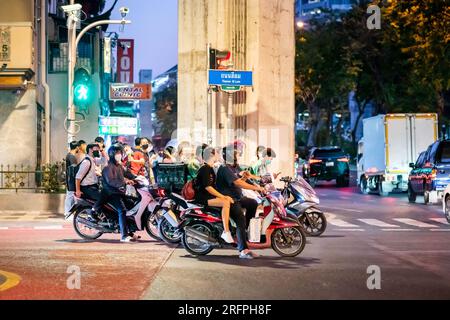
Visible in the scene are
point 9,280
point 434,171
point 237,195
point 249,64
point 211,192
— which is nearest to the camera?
point 9,280

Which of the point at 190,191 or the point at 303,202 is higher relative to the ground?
the point at 190,191

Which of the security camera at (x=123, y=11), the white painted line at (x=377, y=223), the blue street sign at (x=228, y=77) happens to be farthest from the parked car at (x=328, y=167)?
the white painted line at (x=377, y=223)

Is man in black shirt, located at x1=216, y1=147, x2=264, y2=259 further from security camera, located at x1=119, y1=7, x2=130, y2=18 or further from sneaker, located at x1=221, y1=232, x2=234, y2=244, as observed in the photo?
security camera, located at x1=119, y1=7, x2=130, y2=18

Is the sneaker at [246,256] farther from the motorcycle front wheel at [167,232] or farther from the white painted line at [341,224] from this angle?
the white painted line at [341,224]

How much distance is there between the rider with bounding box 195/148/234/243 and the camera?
45.1ft

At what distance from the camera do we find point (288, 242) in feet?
47.2

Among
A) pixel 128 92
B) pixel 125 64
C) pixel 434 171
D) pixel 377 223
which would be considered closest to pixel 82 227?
pixel 377 223

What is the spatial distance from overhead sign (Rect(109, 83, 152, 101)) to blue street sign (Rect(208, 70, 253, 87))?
23.8 metres

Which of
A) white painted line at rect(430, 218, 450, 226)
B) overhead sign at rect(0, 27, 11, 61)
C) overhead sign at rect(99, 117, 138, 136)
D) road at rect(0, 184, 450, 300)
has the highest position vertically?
overhead sign at rect(0, 27, 11, 61)

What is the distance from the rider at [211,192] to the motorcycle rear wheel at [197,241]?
1.08ft

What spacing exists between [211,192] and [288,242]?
1636 mm

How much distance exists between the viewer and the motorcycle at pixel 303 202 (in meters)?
17.6

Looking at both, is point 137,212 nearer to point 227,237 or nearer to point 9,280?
point 227,237

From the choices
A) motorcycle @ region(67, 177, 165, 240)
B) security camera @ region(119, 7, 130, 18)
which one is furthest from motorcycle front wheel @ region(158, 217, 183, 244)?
security camera @ region(119, 7, 130, 18)
